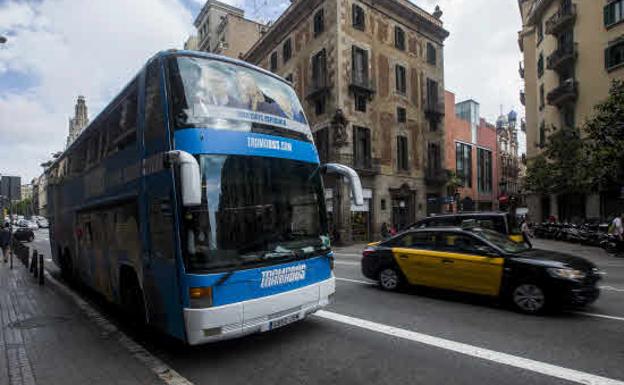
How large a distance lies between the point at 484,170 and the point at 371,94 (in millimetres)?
35018

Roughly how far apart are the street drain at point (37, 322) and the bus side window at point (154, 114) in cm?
400

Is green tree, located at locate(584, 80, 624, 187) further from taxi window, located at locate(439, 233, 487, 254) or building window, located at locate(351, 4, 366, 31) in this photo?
building window, located at locate(351, 4, 366, 31)

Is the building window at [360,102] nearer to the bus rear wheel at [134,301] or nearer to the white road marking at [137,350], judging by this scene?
the white road marking at [137,350]

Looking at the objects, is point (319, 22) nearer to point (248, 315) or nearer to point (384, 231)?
point (384, 231)

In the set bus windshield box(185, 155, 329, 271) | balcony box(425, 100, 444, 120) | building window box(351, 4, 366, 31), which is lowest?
bus windshield box(185, 155, 329, 271)

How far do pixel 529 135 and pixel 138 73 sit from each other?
133 feet

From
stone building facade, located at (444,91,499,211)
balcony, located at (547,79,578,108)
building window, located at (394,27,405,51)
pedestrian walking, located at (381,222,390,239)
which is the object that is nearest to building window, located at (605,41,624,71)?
balcony, located at (547,79,578,108)

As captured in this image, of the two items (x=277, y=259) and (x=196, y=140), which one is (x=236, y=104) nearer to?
(x=196, y=140)

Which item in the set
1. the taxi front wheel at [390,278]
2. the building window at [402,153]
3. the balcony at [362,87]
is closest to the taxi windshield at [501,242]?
the taxi front wheel at [390,278]

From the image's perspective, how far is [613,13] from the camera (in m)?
24.9

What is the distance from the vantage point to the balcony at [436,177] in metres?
31.5

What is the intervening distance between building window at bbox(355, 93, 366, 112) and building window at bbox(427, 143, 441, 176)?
8562mm

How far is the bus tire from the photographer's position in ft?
17.9

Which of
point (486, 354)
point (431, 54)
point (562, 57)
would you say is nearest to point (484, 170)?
point (431, 54)
